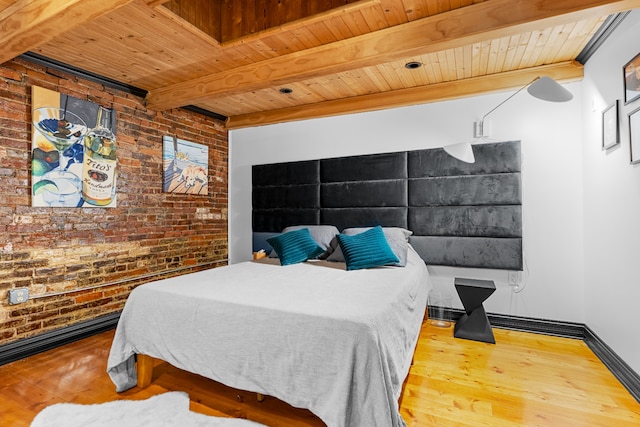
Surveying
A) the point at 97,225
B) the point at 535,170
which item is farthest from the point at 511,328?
the point at 97,225

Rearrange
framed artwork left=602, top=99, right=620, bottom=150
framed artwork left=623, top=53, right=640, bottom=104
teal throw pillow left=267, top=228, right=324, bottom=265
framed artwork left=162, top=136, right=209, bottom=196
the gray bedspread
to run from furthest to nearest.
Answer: framed artwork left=162, top=136, right=209, bottom=196
teal throw pillow left=267, top=228, right=324, bottom=265
framed artwork left=602, top=99, right=620, bottom=150
framed artwork left=623, top=53, right=640, bottom=104
the gray bedspread

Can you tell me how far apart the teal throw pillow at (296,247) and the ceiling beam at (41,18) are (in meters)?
2.10

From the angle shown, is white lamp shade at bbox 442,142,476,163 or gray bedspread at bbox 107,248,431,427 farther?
white lamp shade at bbox 442,142,476,163

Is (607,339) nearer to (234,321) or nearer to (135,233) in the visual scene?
(234,321)

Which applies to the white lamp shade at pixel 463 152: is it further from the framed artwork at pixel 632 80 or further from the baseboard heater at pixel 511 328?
the baseboard heater at pixel 511 328

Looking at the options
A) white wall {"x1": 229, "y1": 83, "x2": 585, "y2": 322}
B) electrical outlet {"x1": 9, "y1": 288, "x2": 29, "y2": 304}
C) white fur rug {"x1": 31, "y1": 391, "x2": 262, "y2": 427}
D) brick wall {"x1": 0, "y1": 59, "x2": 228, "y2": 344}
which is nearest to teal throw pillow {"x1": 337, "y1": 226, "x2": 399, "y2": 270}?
white wall {"x1": 229, "y1": 83, "x2": 585, "y2": 322}

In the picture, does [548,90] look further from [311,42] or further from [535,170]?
Answer: [311,42]

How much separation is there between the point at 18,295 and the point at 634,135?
14.6 ft

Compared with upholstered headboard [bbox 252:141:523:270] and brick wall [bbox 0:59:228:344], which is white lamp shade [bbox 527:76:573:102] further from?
brick wall [bbox 0:59:228:344]

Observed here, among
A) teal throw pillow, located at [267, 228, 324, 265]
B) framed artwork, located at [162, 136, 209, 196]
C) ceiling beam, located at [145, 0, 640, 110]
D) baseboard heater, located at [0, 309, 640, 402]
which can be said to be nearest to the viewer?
ceiling beam, located at [145, 0, 640, 110]

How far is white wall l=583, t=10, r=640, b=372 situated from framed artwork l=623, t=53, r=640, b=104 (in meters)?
0.04

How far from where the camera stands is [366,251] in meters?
2.78

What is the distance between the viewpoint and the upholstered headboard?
3061 millimetres

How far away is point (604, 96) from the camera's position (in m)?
2.43
